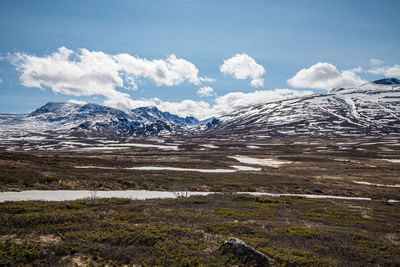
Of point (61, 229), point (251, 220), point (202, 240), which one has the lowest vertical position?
point (251, 220)

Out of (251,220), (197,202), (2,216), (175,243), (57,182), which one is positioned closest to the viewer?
(175,243)

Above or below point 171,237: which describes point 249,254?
A: above

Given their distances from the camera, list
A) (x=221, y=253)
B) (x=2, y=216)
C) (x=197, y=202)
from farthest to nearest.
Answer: (x=197, y=202), (x=2, y=216), (x=221, y=253)

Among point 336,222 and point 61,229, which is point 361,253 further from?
point 61,229

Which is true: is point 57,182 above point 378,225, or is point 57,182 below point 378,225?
above

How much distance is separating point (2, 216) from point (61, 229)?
5.63 meters

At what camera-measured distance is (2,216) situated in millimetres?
16031

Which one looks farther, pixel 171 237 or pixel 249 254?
pixel 171 237

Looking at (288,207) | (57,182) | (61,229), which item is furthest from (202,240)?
(57,182)

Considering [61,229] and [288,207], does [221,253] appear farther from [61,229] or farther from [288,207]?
[288,207]

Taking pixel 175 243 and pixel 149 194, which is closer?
pixel 175 243

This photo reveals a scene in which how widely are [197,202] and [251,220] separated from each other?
892cm

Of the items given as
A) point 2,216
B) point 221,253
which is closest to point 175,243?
point 221,253

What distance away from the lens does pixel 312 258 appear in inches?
504
